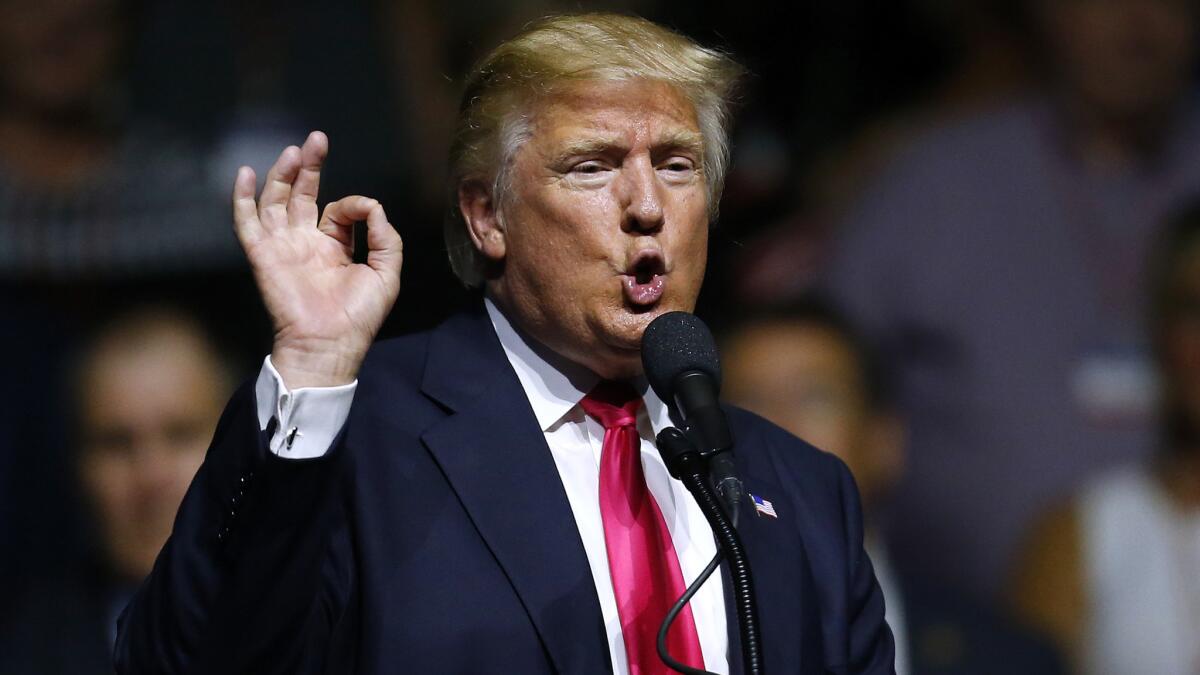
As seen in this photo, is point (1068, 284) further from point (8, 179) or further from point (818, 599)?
point (8, 179)

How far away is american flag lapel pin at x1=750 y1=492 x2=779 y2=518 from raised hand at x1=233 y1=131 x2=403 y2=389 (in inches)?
20.1

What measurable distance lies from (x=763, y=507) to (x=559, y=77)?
0.58 meters

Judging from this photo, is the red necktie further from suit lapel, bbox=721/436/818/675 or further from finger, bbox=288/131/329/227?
finger, bbox=288/131/329/227

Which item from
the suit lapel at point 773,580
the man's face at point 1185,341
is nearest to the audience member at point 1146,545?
the man's face at point 1185,341

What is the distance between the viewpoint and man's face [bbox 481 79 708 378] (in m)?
1.83

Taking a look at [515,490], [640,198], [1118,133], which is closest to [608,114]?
[640,198]

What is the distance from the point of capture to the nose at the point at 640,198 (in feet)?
5.97

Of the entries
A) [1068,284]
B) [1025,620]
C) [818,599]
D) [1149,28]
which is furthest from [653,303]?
[1149,28]

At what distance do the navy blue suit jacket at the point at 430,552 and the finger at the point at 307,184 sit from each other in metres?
0.20

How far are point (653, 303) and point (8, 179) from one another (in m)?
2.22

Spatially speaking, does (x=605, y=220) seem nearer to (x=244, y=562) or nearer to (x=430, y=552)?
(x=430, y=552)

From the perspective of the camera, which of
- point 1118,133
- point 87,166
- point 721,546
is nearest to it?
point 721,546

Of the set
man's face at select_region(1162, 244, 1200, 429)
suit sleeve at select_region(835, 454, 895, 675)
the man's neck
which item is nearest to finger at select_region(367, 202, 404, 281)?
suit sleeve at select_region(835, 454, 895, 675)

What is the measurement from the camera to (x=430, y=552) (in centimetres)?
168
